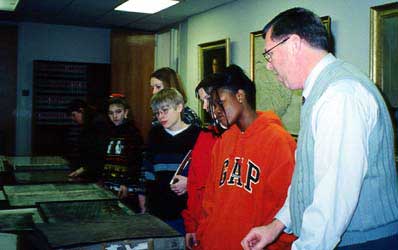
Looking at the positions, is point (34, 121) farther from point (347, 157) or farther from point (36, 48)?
point (347, 157)

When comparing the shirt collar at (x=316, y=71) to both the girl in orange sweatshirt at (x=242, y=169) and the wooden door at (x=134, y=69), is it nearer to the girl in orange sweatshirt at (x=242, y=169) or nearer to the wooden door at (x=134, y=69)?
the girl in orange sweatshirt at (x=242, y=169)

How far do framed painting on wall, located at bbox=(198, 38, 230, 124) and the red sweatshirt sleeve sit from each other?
2.82m

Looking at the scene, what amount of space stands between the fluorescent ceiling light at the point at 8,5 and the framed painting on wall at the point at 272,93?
2690 millimetres

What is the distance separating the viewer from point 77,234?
151cm

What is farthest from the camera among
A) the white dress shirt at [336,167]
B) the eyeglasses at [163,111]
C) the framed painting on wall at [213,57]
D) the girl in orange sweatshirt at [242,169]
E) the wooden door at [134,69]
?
the wooden door at [134,69]

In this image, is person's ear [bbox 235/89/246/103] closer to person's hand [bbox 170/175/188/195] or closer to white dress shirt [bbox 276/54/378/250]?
person's hand [bbox 170/175/188/195]

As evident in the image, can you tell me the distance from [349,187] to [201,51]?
492cm

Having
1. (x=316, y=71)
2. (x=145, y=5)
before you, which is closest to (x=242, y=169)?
(x=316, y=71)

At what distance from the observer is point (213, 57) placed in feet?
19.0

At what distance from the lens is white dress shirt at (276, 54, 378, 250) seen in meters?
1.24

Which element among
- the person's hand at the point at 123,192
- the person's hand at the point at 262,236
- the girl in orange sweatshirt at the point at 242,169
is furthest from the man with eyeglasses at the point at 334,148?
the person's hand at the point at 123,192

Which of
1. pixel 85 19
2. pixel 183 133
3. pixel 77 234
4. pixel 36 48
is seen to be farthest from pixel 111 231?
pixel 36 48

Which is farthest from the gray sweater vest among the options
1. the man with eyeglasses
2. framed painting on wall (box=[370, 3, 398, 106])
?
framed painting on wall (box=[370, 3, 398, 106])

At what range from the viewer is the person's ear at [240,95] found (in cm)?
215
